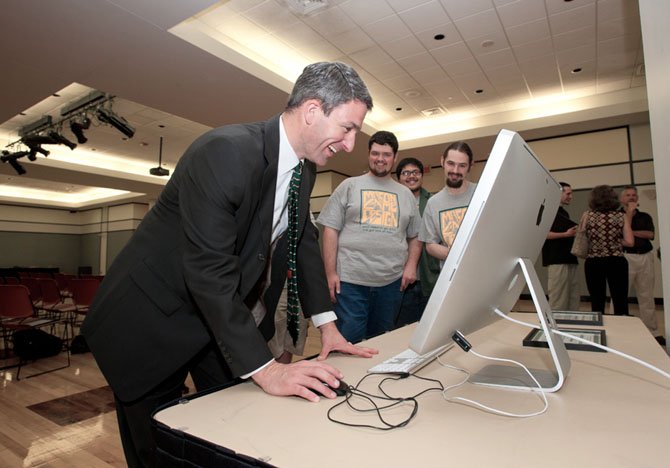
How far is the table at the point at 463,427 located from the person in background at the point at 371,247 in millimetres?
1159

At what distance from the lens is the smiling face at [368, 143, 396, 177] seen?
218cm

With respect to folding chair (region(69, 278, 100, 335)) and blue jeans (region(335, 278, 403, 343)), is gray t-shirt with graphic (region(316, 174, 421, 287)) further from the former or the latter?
folding chair (region(69, 278, 100, 335))

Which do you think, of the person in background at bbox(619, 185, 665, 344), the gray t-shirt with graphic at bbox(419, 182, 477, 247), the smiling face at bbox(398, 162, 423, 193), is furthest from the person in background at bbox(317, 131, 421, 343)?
the person in background at bbox(619, 185, 665, 344)

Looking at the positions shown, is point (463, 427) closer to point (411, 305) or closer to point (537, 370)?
point (537, 370)

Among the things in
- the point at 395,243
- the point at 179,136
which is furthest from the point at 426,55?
the point at 179,136

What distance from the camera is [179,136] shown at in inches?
298

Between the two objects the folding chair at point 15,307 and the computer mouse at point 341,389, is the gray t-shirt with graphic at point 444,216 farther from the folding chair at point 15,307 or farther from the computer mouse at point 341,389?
the folding chair at point 15,307

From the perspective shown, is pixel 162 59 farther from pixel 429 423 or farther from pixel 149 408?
pixel 429 423

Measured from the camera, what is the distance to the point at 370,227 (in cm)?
211

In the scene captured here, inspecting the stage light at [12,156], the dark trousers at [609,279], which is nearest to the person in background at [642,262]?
the dark trousers at [609,279]

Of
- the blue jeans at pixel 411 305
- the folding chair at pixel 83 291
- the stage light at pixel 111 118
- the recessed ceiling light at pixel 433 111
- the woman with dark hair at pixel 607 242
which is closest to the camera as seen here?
the blue jeans at pixel 411 305

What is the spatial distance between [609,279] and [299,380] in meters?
3.67

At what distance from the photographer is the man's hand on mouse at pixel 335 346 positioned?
1.01 metres

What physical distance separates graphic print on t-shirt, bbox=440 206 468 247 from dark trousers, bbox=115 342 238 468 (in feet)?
4.49
